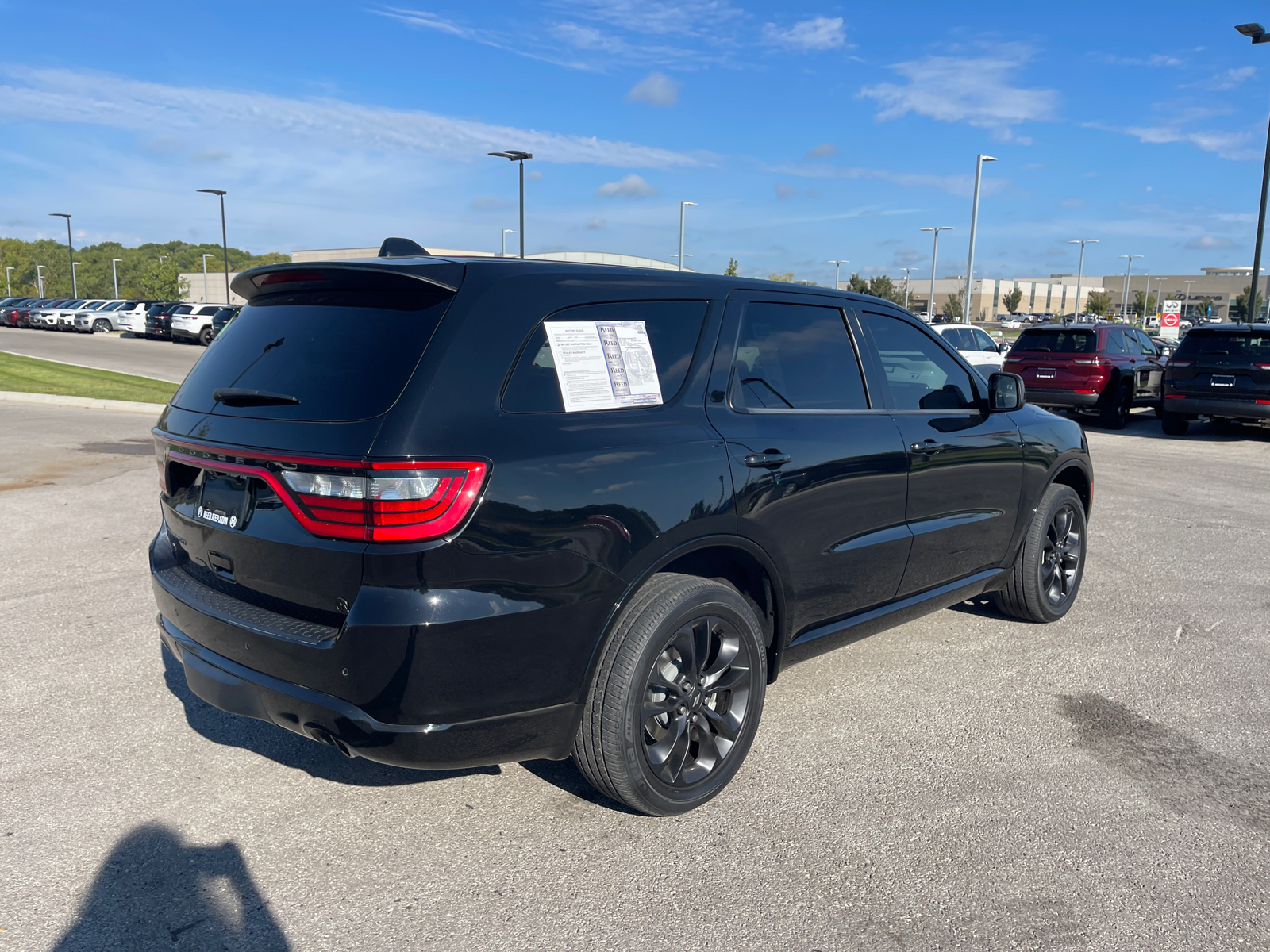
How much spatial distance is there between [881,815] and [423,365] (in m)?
2.16

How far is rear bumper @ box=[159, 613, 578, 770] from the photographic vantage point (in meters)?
2.71

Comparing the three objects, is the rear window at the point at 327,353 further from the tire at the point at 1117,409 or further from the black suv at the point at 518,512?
the tire at the point at 1117,409

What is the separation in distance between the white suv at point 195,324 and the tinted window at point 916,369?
126 feet

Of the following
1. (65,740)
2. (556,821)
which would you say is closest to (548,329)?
(556,821)

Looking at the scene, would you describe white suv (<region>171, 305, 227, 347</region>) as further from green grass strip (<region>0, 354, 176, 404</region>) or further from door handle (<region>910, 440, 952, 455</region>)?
door handle (<region>910, 440, 952, 455</region>)

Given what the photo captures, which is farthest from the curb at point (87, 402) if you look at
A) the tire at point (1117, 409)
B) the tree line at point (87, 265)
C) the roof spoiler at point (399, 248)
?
the tree line at point (87, 265)

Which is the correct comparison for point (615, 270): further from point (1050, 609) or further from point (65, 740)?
point (1050, 609)

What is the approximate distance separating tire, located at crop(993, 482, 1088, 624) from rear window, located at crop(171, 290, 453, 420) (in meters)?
3.69

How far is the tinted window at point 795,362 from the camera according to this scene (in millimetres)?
3625

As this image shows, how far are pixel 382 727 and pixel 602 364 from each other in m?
1.29

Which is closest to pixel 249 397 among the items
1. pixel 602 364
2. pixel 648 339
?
pixel 602 364

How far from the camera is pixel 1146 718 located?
4203 mm

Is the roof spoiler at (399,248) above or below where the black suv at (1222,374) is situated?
above

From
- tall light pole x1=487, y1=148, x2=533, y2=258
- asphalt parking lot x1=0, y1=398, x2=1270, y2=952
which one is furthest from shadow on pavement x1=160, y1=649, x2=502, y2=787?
tall light pole x1=487, y1=148, x2=533, y2=258
